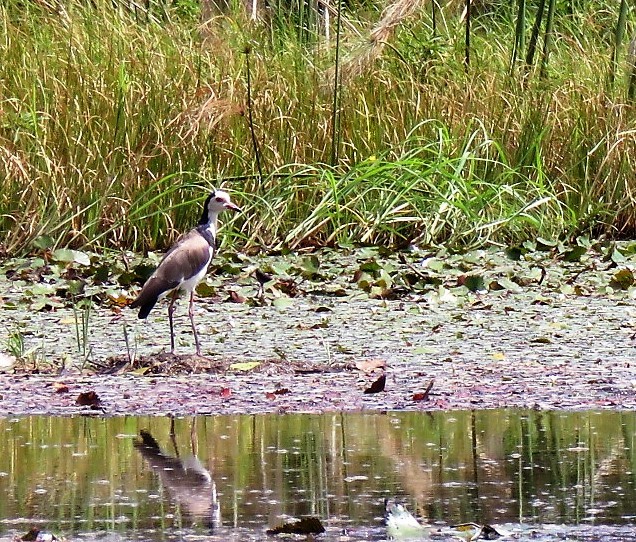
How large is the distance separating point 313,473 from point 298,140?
5.62 meters

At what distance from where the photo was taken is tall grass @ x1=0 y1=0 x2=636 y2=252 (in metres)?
8.99

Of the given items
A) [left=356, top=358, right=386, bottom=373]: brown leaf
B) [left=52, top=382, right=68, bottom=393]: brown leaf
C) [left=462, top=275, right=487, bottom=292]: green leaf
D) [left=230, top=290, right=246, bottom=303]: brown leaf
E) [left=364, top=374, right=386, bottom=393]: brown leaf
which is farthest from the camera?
[left=462, top=275, right=487, bottom=292]: green leaf

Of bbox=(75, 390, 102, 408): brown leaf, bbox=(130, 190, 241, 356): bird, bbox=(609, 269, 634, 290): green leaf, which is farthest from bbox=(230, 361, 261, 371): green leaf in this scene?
bbox=(609, 269, 634, 290): green leaf

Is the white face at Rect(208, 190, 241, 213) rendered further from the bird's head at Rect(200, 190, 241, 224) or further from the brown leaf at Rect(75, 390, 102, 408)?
the brown leaf at Rect(75, 390, 102, 408)

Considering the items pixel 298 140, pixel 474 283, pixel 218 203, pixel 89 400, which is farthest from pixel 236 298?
pixel 89 400

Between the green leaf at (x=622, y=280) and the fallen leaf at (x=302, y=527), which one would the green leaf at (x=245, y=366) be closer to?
the fallen leaf at (x=302, y=527)

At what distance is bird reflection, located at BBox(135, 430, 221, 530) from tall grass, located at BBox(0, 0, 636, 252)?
452 centimetres

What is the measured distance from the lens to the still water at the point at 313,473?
3.45 m

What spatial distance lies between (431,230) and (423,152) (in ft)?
2.52

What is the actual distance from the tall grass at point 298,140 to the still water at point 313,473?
167 inches

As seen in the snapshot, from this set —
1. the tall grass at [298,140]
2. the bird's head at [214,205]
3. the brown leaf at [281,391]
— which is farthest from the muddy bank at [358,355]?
the tall grass at [298,140]

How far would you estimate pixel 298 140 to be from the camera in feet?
30.9

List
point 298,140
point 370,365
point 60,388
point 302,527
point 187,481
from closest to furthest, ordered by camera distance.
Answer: point 302,527 < point 187,481 < point 60,388 < point 370,365 < point 298,140

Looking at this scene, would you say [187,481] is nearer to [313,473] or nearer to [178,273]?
[313,473]
